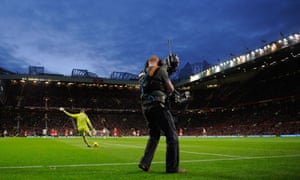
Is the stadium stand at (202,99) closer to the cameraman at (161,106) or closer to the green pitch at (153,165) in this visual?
the green pitch at (153,165)

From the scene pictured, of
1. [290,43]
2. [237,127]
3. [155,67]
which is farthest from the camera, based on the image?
[237,127]

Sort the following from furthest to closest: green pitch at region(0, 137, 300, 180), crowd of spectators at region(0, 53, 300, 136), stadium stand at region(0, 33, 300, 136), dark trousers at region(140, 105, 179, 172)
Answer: crowd of spectators at region(0, 53, 300, 136)
stadium stand at region(0, 33, 300, 136)
dark trousers at region(140, 105, 179, 172)
green pitch at region(0, 137, 300, 180)

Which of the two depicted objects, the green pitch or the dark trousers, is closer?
the green pitch

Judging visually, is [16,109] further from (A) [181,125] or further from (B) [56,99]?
(A) [181,125]

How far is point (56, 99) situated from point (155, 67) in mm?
64517

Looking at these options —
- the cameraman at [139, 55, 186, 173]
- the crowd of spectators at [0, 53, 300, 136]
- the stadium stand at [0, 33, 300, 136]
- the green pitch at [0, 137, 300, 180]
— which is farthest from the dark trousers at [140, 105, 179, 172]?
the crowd of spectators at [0, 53, 300, 136]

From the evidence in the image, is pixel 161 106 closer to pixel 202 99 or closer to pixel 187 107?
pixel 202 99

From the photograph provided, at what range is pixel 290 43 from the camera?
1459 inches

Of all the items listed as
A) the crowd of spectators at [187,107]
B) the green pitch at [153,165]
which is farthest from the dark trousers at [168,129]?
the crowd of spectators at [187,107]

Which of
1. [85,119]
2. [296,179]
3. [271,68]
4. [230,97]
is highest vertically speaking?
[271,68]

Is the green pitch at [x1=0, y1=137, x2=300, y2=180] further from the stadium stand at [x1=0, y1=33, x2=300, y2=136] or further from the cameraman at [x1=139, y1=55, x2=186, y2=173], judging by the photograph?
the stadium stand at [x1=0, y1=33, x2=300, y2=136]

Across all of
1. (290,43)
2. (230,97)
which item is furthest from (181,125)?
(290,43)

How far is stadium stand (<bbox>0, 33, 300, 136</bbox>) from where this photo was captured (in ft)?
142

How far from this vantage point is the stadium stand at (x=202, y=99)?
142ft
